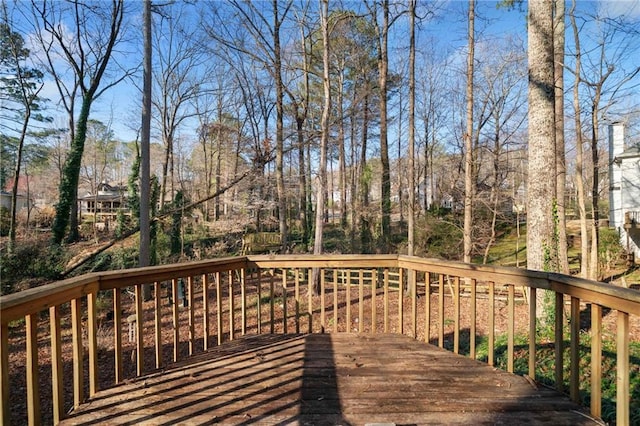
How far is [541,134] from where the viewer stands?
16.2ft

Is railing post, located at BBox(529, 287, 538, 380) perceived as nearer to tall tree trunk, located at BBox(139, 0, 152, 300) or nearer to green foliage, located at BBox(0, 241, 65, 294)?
tall tree trunk, located at BBox(139, 0, 152, 300)

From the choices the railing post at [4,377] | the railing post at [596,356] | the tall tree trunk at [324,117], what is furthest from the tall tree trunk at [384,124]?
the railing post at [4,377]

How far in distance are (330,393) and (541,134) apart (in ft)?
15.1

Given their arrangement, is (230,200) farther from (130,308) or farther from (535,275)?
(535,275)

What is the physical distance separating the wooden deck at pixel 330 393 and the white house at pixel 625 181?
1377cm

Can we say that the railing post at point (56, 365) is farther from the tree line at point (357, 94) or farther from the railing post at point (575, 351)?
the tree line at point (357, 94)

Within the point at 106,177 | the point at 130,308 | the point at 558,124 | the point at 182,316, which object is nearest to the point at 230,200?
the point at 130,308

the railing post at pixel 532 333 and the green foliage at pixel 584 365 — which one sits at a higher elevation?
the railing post at pixel 532 333

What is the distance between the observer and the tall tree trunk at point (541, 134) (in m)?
4.86

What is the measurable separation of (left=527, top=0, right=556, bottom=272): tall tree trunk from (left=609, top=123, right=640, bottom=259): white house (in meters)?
10.5

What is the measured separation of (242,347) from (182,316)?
5.28 metres

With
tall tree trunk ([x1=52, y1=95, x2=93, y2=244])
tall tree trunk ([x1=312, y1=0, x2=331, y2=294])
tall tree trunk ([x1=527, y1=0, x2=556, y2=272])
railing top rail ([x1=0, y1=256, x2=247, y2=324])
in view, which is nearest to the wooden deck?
railing top rail ([x1=0, y1=256, x2=247, y2=324])

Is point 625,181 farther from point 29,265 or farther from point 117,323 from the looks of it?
point 29,265

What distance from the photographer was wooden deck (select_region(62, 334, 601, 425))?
2.04m
